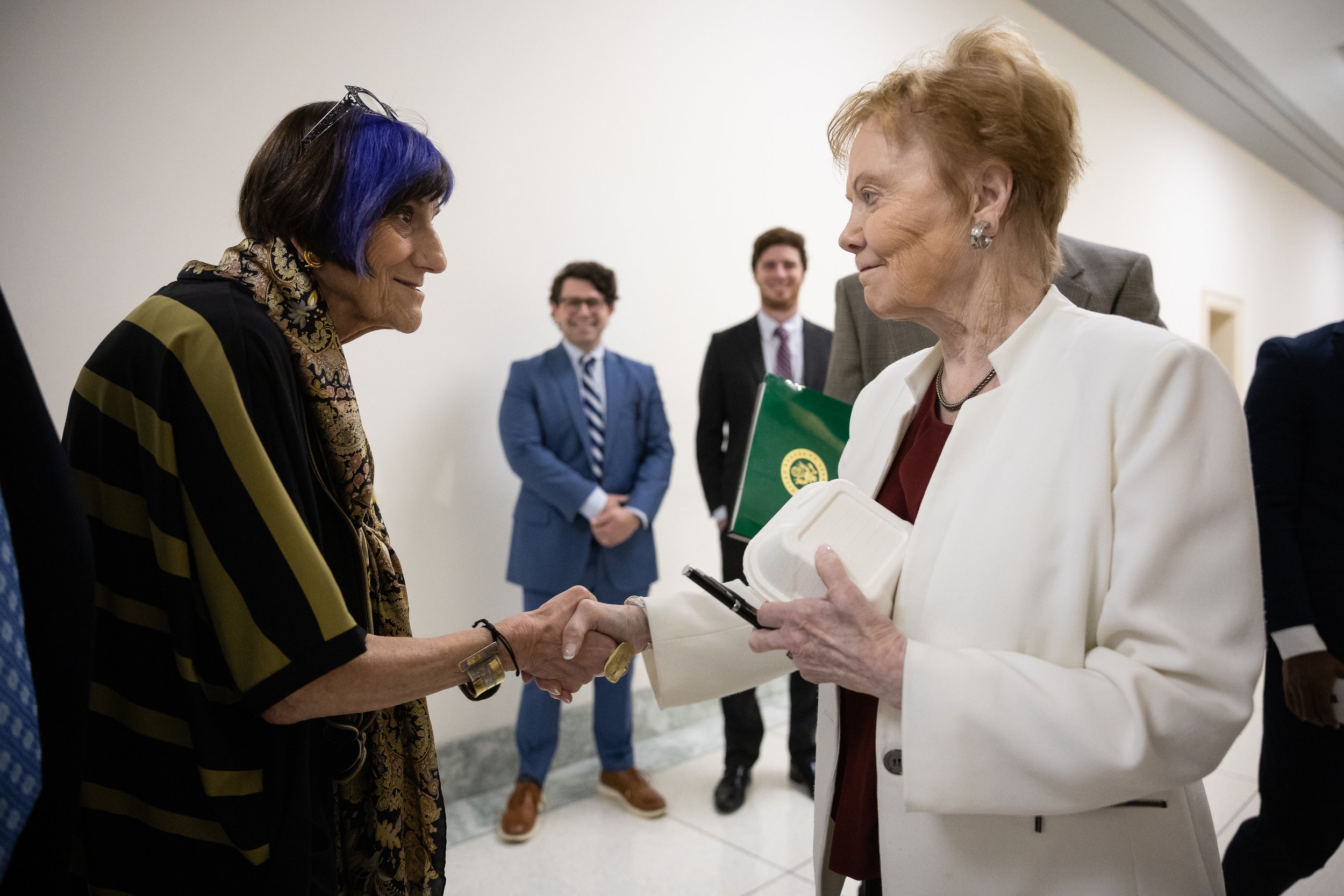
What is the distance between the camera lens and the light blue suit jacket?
11.6ft

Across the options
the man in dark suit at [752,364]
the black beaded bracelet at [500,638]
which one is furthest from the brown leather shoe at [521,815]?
the black beaded bracelet at [500,638]

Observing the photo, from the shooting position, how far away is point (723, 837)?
3189 mm

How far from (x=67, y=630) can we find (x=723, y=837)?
9.16ft

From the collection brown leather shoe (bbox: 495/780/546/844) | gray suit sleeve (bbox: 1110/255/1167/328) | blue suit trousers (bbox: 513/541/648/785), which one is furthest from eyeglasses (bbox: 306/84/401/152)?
brown leather shoe (bbox: 495/780/546/844)

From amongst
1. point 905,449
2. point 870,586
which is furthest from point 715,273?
point 870,586

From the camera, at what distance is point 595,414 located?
372cm

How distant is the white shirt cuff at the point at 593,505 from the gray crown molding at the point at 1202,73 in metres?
5.10

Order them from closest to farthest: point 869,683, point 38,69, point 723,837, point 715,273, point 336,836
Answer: point 869,683, point 336,836, point 38,69, point 723,837, point 715,273

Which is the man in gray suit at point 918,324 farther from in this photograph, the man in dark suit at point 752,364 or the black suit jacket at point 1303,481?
the man in dark suit at point 752,364

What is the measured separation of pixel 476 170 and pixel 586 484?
1.41m

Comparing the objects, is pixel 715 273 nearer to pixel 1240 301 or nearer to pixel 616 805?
pixel 616 805

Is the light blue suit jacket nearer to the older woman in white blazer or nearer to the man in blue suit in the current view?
the man in blue suit

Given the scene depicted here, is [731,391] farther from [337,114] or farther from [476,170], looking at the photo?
[337,114]

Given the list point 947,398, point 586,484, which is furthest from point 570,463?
point 947,398
